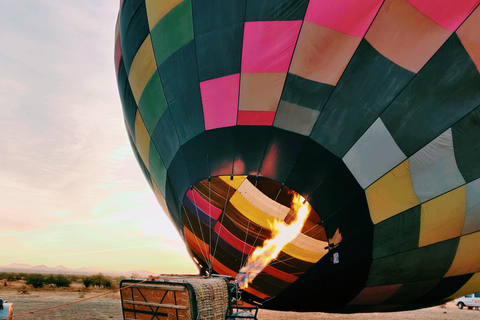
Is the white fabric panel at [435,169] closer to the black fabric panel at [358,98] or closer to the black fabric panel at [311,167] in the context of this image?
the black fabric panel at [358,98]

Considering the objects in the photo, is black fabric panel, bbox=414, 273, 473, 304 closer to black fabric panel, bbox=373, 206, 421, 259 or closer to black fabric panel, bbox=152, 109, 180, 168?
black fabric panel, bbox=373, 206, 421, 259

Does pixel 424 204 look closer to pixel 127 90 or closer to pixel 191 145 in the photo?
pixel 191 145

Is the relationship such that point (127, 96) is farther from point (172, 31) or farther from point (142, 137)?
point (172, 31)

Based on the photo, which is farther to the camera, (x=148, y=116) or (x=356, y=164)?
(x=148, y=116)

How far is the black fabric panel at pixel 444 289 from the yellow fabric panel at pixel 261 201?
2661 mm

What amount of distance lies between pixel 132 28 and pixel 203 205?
10.8 feet

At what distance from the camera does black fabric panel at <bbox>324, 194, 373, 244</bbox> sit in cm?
437

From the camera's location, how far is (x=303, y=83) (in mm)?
4184

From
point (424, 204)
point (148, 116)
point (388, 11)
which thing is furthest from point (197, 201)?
point (388, 11)

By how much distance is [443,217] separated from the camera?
4.37 metres

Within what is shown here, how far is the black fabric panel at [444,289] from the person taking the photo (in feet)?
16.9

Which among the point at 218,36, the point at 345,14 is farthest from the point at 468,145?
the point at 218,36

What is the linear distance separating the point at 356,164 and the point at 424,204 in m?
1.06

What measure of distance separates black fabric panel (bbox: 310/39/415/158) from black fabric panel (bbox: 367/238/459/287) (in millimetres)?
1745
